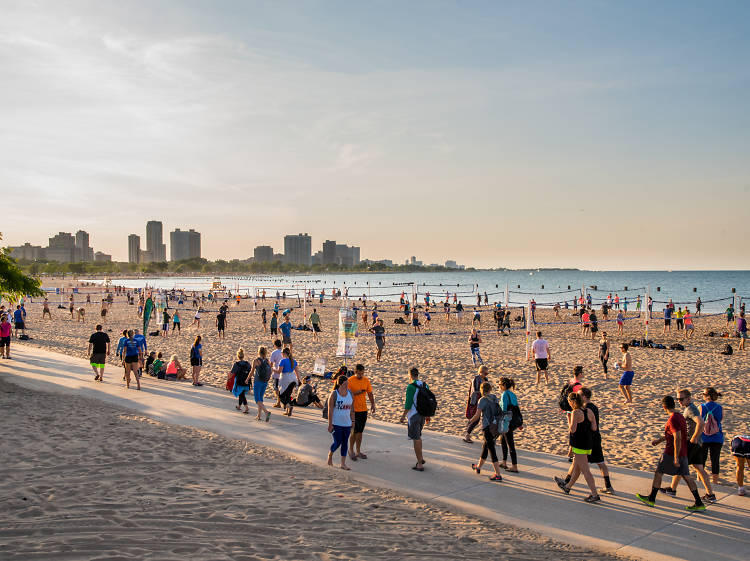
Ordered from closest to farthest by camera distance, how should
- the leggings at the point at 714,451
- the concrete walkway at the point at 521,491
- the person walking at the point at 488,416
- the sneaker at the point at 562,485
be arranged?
the concrete walkway at the point at 521,491, the sneaker at the point at 562,485, the leggings at the point at 714,451, the person walking at the point at 488,416

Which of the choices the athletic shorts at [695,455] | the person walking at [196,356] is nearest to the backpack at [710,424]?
the athletic shorts at [695,455]

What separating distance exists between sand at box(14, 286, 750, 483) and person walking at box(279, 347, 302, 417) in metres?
2.12

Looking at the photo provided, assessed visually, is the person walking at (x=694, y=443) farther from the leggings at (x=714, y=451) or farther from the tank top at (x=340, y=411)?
the tank top at (x=340, y=411)

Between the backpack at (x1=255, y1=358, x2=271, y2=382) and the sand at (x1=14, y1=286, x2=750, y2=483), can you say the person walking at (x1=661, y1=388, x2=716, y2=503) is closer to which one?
the sand at (x1=14, y1=286, x2=750, y2=483)

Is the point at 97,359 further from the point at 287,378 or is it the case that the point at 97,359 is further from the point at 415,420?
the point at 415,420

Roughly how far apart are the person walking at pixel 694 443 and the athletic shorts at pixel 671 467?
0.38 metres

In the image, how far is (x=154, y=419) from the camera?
34.4 ft

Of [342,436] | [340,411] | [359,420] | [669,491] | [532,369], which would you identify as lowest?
[532,369]

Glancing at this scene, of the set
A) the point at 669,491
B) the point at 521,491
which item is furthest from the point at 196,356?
the point at 669,491

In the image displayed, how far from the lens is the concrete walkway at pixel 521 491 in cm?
558

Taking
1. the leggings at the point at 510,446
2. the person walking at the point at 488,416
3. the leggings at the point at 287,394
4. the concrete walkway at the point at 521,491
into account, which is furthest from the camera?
the leggings at the point at 287,394

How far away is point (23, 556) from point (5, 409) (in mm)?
7510

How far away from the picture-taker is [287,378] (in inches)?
425

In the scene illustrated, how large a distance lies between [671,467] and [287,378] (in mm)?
7027
